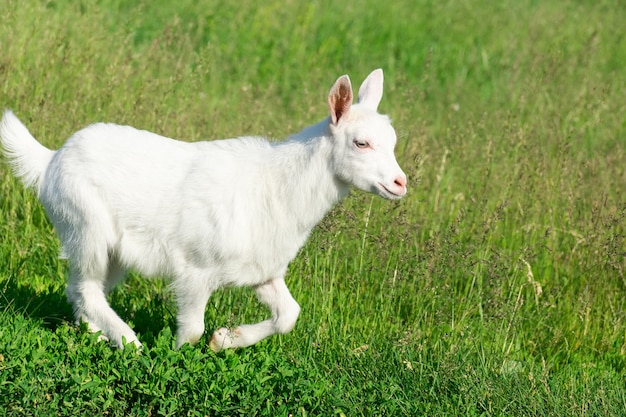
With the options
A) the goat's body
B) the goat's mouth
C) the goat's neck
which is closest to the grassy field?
the goat's body

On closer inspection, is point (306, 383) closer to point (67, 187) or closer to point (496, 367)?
point (496, 367)

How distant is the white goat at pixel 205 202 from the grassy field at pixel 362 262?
32 centimetres

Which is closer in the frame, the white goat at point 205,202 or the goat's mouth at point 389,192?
the goat's mouth at point 389,192

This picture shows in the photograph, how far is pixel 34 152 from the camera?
548 cm

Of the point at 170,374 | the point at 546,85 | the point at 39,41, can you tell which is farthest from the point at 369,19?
the point at 170,374

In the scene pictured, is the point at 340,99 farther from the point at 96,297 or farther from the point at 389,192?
the point at 96,297

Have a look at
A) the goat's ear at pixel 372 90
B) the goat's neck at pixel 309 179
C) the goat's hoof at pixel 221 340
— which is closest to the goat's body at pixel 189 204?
the goat's neck at pixel 309 179

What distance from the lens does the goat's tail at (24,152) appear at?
5.45m

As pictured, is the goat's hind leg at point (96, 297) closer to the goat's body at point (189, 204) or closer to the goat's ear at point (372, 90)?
the goat's body at point (189, 204)

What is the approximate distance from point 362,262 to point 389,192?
158cm

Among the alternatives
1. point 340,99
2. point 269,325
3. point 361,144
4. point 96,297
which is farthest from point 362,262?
point 96,297

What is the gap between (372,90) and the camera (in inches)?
216

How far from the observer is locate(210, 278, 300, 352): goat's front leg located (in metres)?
5.25

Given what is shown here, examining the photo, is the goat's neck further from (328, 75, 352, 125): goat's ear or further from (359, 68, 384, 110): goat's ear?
(359, 68, 384, 110): goat's ear
